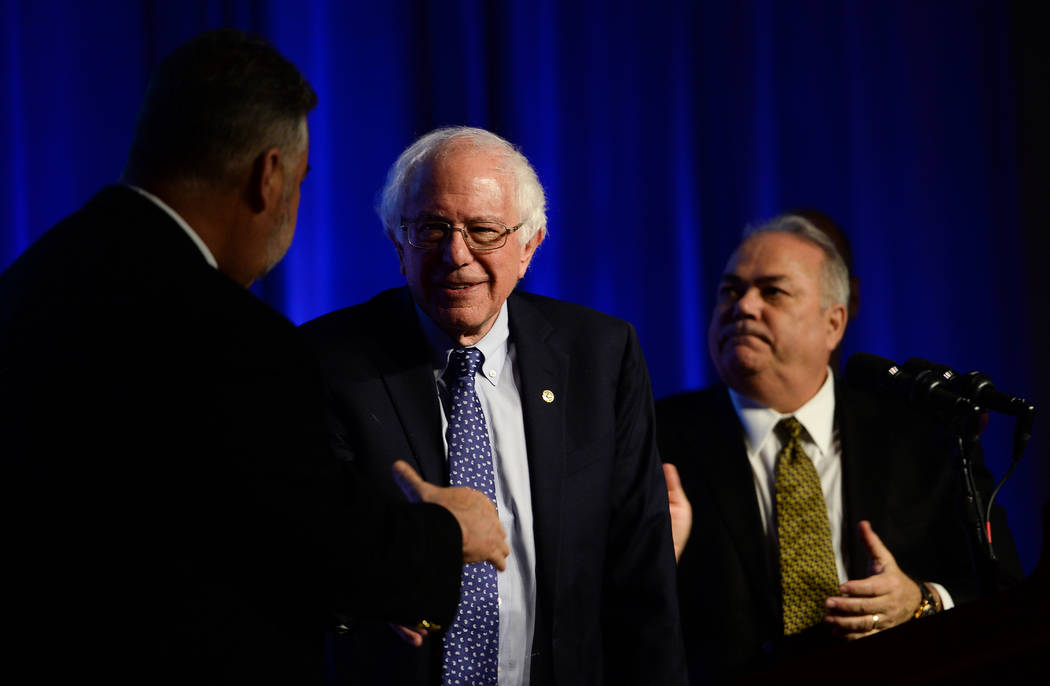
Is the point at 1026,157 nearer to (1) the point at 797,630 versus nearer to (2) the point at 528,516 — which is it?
(1) the point at 797,630

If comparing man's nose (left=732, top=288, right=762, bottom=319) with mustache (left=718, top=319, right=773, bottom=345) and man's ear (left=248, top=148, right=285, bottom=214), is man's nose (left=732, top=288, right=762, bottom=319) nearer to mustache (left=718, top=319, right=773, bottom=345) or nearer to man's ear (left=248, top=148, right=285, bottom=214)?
mustache (left=718, top=319, right=773, bottom=345)

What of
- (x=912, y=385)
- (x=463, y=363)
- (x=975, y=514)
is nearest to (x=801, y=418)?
(x=912, y=385)

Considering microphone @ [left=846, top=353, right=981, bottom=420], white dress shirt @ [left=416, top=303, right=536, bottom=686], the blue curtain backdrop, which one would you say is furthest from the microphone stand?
the blue curtain backdrop

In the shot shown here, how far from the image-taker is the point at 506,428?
2094mm

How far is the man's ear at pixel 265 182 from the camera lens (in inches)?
57.4

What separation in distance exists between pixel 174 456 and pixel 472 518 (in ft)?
1.60

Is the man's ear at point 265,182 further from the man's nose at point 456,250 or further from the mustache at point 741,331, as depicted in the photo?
the mustache at point 741,331

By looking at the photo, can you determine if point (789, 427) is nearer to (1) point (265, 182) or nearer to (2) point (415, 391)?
(2) point (415, 391)

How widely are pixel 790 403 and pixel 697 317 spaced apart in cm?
95

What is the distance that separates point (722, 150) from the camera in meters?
3.77

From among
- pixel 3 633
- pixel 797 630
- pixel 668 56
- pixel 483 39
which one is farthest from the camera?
pixel 668 56

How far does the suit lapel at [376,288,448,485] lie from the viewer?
6.58 ft

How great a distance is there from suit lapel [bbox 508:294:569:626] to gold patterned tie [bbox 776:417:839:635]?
2.63 feet

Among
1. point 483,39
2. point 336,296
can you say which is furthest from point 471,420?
point 483,39
